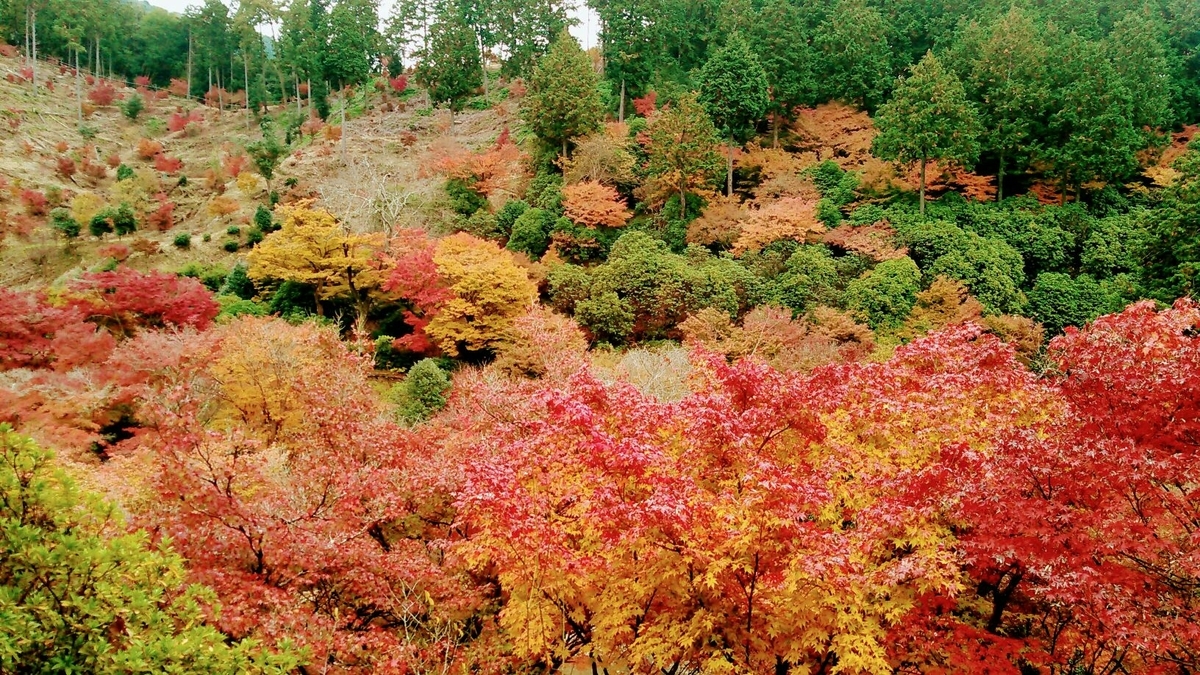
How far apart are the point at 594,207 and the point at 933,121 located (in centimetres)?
1444

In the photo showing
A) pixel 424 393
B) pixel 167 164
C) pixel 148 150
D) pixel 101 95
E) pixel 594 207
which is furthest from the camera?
pixel 101 95

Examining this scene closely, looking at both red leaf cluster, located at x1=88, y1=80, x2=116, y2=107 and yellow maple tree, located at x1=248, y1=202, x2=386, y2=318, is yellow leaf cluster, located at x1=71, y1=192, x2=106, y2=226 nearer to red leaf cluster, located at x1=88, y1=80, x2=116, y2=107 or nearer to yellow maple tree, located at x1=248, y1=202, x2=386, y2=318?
yellow maple tree, located at x1=248, y1=202, x2=386, y2=318

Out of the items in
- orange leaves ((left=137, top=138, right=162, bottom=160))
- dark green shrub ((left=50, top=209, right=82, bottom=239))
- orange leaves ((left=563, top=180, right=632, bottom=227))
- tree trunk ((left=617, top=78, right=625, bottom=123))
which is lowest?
dark green shrub ((left=50, top=209, right=82, bottom=239))

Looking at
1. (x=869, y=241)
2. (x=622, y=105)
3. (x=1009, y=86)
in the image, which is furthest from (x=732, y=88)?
(x=1009, y=86)

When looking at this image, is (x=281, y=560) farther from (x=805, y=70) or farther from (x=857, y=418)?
(x=805, y=70)

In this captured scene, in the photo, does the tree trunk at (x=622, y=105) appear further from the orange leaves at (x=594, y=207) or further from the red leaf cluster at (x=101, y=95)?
the red leaf cluster at (x=101, y=95)

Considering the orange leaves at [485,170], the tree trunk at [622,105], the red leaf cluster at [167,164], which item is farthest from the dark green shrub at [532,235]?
the red leaf cluster at [167,164]

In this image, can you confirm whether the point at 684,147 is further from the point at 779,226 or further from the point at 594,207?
the point at 779,226

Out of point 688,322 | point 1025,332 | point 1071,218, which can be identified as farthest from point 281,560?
point 1071,218

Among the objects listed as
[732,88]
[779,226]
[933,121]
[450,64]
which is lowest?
[779,226]

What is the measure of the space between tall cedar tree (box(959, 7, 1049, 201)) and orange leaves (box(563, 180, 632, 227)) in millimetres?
15915

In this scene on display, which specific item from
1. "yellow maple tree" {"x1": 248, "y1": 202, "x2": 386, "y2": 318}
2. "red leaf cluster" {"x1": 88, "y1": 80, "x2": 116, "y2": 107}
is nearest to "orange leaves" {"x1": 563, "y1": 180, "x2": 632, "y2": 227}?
"yellow maple tree" {"x1": 248, "y1": 202, "x2": 386, "y2": 318}

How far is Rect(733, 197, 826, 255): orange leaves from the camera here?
25234 mm

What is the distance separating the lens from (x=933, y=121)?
25812 mm
